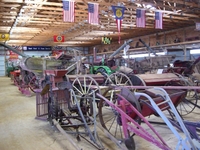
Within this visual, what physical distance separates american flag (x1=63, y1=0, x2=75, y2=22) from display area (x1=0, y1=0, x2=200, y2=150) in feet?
0.08

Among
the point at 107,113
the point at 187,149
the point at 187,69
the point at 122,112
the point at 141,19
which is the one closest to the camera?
the point at 187,149

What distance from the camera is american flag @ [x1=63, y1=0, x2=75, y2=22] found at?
7.87 meters

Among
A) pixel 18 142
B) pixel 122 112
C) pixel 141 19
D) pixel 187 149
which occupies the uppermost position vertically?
pixel 141 19

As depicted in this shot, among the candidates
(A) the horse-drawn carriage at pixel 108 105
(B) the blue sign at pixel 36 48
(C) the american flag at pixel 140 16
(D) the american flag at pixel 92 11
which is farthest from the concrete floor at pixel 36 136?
(B) the blue sign at pixel 36 48

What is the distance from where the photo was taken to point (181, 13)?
10641mm

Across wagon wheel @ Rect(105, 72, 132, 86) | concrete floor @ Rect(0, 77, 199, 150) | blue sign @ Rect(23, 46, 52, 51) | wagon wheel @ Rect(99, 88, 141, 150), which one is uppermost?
blue sign @ Rect(23, 46, 52, 51)

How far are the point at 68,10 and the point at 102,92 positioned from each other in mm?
4227

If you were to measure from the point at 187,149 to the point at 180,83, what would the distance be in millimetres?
3229

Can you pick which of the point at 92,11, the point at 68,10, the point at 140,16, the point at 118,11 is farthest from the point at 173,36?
the point at 68,10

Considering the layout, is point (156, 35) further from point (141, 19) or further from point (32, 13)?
point (32, 13)

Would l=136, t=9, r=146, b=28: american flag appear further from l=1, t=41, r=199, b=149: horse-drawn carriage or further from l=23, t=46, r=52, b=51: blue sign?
l=23, t=46, r=52, b=51: blue sign

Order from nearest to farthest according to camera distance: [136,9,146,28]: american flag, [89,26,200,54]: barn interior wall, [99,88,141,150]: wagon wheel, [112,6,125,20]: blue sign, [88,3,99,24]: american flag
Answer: [99,88,141,150]: wagon wheel < [88,3,99,24]: american flag < [112,6,125,20]: blue sign < [136,9,146,28]: american flag < [89,26,200,54]: barn interior wall

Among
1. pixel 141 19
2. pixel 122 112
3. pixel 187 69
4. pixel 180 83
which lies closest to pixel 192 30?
pixel 141 19

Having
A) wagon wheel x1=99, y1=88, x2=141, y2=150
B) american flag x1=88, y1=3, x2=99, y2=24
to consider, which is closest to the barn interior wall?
american flag x1=88, y1=3, x2=99, y2=24
